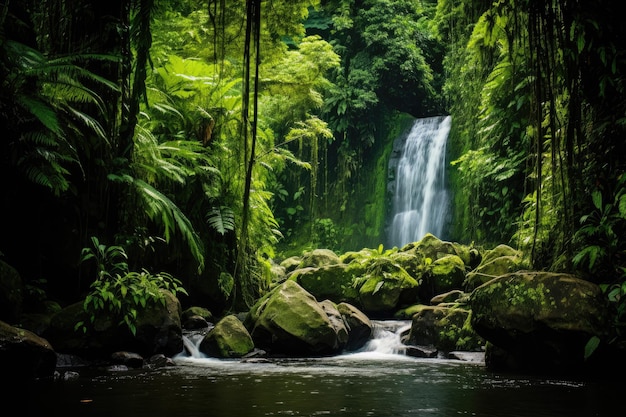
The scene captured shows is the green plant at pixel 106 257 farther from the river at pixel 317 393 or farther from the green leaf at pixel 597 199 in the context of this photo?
the green leaf at pixel 597 199

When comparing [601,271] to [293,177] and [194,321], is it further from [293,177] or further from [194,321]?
[293,177]

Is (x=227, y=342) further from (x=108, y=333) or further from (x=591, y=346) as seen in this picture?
(x=591, y=346)

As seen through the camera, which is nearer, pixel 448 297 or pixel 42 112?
pixel 42 112

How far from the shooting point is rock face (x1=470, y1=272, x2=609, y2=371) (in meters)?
5.59

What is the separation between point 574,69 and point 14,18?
6.35 meters

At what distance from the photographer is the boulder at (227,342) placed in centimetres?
788

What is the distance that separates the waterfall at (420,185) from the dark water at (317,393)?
1168 centimetres

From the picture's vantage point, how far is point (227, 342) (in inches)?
312

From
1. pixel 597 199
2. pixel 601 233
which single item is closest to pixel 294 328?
pixel 601 233

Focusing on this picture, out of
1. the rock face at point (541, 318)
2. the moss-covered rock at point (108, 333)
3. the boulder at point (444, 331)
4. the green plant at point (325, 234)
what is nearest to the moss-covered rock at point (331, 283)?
the boulder at point (444, 331)

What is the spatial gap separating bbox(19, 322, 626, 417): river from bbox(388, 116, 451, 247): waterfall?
38.0 ft

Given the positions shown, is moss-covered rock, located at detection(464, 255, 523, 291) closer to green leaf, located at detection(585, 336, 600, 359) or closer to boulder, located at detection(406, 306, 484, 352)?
boulder, located at detection(406, 306, 484, 352)

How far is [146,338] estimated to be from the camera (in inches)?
270

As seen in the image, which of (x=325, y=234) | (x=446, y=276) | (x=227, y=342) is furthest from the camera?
(x=325, y=234)
